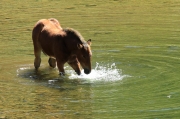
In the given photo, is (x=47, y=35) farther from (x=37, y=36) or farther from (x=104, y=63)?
(x=104, y=63)

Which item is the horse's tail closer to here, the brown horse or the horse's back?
the horse's back

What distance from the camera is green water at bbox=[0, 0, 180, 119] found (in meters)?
11.3

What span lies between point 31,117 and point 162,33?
9089mm

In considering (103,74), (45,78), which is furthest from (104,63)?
(45,78)

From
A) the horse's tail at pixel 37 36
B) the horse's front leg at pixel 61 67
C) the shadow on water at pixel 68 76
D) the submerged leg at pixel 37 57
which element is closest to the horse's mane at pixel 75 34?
the horse's front leg at pixel 61 67

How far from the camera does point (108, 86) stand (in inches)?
511

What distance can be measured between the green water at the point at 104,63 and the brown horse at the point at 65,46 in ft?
1.55

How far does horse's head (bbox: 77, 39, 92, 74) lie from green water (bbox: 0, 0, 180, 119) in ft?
1.26

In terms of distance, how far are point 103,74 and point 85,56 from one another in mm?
991

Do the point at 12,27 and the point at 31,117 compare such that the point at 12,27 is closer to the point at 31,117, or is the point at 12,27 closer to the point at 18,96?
the point at 18,96

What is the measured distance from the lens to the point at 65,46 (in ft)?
45.9

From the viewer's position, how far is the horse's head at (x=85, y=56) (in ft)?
44.5

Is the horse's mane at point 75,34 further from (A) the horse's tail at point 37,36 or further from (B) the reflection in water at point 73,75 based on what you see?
(A) the horse's tail at point 37,36

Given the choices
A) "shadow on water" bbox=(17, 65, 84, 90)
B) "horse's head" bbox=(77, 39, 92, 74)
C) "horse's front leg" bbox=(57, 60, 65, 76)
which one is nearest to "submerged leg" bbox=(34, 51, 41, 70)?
"shadow on water" bbox=(17, 65, 84, 90)
